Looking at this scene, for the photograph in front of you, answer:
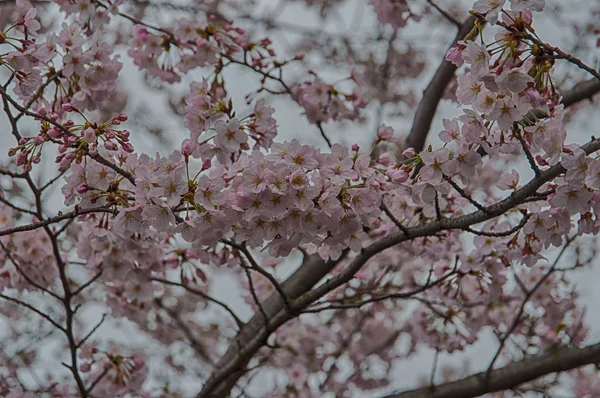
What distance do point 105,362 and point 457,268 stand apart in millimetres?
1465

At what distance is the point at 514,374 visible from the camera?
8.66ft

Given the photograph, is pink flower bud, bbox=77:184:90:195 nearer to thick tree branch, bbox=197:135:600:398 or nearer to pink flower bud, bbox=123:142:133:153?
pink flower bud, bbox=123:142:133:153

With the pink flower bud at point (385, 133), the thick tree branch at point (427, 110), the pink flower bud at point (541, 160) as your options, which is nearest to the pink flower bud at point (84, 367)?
the pink flower bud at point (385, 133)

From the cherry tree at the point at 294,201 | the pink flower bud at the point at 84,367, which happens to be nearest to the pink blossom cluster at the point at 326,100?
the cherry tree at the point at 294,201

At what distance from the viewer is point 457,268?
2.45 m

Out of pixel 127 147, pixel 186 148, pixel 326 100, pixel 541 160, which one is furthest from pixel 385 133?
pixel 127 147

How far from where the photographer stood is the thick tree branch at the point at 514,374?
2.58m

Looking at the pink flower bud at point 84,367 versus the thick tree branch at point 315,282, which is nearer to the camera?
the thick tree branch at point 315,282

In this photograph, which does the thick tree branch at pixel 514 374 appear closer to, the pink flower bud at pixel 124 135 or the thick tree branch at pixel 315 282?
the thick tree branch at pixel 315 282

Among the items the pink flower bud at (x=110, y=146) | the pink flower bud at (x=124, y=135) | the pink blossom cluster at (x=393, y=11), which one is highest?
the pink blossom cluster at (x=393, y=11)

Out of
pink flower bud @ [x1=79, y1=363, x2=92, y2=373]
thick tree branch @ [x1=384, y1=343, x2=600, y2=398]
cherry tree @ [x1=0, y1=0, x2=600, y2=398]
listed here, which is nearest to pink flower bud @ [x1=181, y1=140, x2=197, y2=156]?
cherry tree @ [x1=0, y1=0, x2=600, y2=398]

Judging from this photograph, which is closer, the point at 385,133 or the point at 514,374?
the point at 385,133

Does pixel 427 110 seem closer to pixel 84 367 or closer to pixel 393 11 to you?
pixel 393 11

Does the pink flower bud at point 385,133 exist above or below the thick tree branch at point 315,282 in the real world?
above
